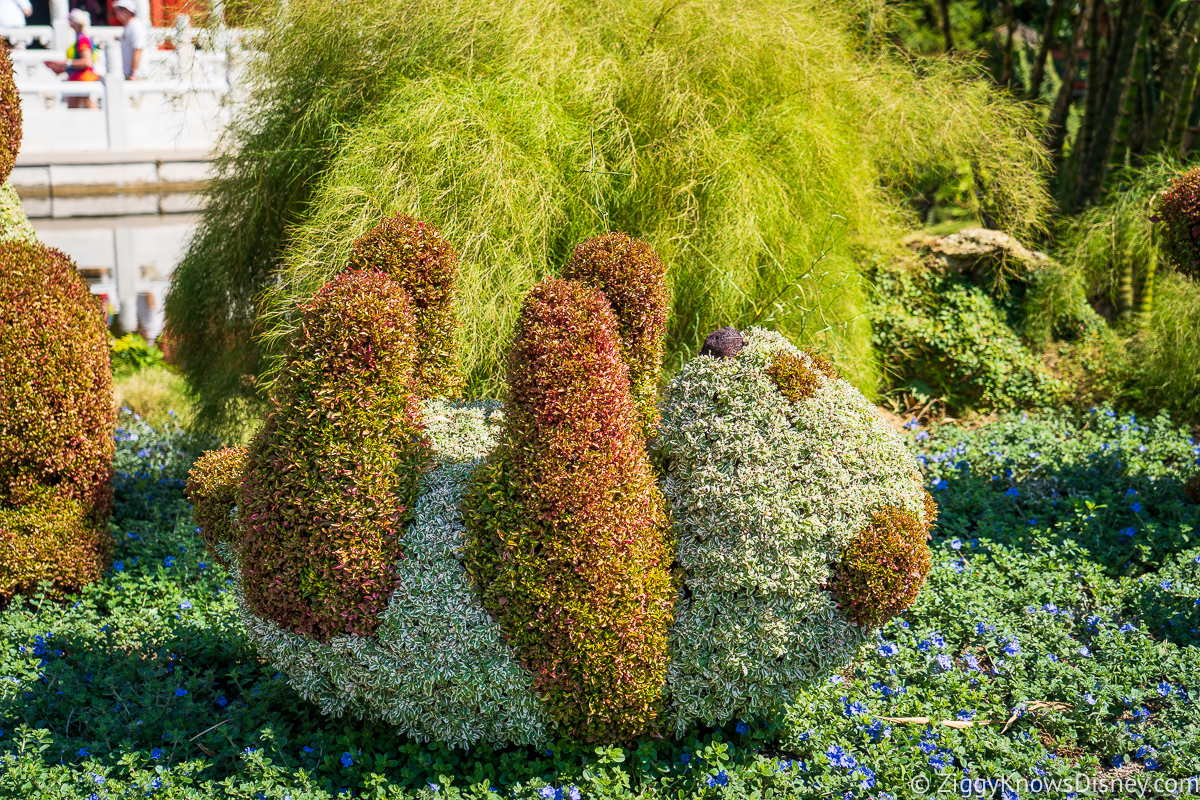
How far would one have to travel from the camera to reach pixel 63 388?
3367 mm

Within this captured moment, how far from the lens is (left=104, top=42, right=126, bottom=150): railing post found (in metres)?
11.6

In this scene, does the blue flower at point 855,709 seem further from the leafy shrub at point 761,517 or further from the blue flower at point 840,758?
the leafy shrub at point 761,517

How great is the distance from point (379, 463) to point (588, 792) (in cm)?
99

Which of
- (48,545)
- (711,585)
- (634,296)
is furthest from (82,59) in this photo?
(711,585)

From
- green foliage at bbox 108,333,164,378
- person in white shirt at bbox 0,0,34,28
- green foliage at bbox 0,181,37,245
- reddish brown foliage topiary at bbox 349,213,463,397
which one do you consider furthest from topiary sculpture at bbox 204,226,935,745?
person in white shirt at bbox 0,0,34,28

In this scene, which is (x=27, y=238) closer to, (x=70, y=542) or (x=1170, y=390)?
(x=70, y=542)

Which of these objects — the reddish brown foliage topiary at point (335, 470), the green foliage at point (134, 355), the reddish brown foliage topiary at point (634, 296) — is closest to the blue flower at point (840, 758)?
the reddish brown foliage topiary at point (634, 296)

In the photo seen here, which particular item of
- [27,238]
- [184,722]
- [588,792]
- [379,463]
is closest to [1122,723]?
[588,792]

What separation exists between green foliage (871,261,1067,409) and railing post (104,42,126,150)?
9998 millimetres

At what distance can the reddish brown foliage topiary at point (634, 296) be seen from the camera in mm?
2623

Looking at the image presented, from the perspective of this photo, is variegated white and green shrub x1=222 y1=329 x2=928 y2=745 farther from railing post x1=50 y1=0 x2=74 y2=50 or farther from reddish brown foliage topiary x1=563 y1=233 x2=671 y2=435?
railing post x1=50 y1=0 x2=74 y2=50

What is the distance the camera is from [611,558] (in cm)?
235

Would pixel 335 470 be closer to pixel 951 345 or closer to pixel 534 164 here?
pixel 534 164

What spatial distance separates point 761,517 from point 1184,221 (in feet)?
8.67
